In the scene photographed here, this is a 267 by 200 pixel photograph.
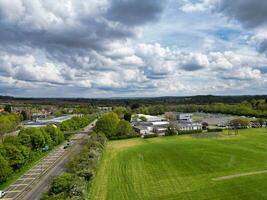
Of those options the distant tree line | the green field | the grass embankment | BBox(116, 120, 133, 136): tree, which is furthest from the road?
the distant tree line

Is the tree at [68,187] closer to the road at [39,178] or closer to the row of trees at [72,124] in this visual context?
the road at [39,178]

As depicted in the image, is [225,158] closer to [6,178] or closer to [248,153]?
[248,153]

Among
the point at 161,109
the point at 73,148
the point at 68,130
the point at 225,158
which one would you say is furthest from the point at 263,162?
the point at 161,109

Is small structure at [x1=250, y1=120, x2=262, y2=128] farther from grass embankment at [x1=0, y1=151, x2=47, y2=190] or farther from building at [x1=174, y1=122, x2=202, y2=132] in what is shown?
grass embankment at [x1=0, y1=151, x2=47, y2=190]

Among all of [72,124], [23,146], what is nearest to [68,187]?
[23,146]

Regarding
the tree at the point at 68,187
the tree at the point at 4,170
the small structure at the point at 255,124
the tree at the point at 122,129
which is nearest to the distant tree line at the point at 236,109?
the small structure at the point at 255,124
